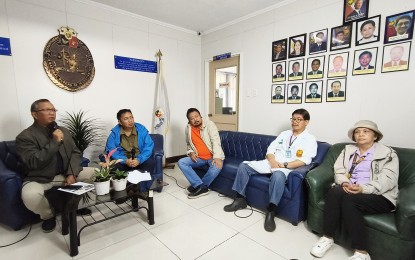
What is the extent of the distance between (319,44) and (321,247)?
257cm

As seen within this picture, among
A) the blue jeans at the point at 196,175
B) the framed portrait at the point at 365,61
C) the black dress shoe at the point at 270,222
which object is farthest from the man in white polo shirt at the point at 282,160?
the framed portrait at the point at 365,61

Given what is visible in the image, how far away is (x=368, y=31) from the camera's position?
2.54 metres

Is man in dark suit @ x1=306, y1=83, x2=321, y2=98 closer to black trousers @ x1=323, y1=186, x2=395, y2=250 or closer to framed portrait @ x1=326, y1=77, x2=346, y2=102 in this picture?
framed portrait @ x1=326, y1=77, x2=346, y2=102

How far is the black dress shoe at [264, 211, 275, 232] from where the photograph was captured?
6.91 feet

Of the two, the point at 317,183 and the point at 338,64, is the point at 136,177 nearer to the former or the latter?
the point at 317,183

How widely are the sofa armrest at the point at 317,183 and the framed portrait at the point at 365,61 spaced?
1440mm

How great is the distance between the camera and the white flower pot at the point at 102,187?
A: 6.23 ft

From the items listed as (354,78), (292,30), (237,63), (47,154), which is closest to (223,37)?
(237,63)

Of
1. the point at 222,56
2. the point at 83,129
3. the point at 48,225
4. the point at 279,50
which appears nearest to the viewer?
the point at 48,225

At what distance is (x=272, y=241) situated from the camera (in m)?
1.94

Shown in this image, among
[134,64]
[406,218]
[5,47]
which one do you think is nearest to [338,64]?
[406,218]

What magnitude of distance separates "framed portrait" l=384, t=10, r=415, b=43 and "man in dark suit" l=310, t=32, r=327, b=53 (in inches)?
26.3

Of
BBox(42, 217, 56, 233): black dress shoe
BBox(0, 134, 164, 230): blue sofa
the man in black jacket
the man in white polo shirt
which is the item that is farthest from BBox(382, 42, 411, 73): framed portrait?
BBox(0, 134, 164, 230): blue sofa

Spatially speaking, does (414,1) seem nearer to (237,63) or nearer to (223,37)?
(237,63)
